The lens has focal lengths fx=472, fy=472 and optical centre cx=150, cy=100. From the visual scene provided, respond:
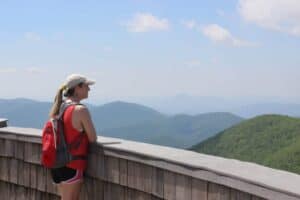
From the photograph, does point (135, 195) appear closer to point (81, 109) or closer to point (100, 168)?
point (100, 168)

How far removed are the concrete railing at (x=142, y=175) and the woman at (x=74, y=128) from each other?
0.12 metres

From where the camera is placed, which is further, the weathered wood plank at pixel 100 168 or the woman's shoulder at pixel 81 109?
Result: the weathered wood plank at pixel 100 168

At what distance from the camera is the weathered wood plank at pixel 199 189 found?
3037 millimetres

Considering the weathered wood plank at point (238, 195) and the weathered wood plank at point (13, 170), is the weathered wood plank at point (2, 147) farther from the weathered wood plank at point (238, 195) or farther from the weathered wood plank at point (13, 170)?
the weathered wood plank at point (238, 195)

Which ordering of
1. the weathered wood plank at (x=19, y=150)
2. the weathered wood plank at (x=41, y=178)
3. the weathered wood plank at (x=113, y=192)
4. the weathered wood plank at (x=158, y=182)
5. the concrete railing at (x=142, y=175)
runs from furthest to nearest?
the weathered wood plank at (x=19, y=150)
the weathered wood plank at (x=41, y=178)
the weathered wood plank at (x=113, y=192)
the weathered wood plank at (x=158, y=182)
the concrete railing at (x=142, y=175)

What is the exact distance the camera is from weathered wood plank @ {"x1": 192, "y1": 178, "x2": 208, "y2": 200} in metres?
3.04

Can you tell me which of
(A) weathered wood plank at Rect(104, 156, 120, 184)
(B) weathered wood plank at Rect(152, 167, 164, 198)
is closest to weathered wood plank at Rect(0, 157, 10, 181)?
(A) weathered wood plank at Rect(104, 156, 120, 184)

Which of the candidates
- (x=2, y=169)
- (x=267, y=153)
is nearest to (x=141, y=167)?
(x=2, y=169)

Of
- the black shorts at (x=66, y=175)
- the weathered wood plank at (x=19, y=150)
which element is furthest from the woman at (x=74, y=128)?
the weathered wood plank at (x=19, y=150)

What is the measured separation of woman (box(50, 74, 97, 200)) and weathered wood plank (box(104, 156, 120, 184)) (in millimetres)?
233

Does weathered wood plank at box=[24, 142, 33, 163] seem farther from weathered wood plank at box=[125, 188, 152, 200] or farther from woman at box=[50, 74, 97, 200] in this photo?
weathered wood plank at box=[125, 188, 152, 200]

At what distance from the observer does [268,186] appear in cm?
248

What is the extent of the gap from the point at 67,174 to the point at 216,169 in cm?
163

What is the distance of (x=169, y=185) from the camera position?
332 centimetres
